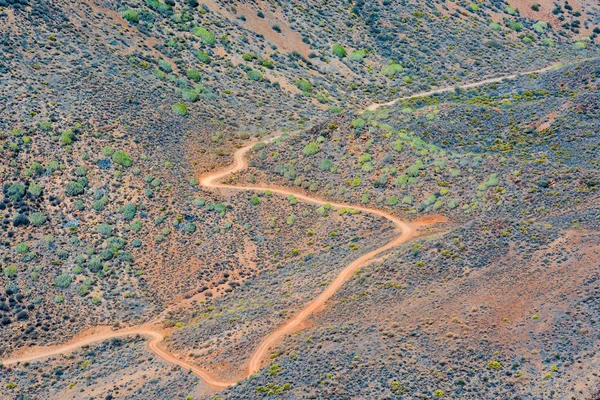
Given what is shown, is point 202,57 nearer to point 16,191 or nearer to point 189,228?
point 189,228

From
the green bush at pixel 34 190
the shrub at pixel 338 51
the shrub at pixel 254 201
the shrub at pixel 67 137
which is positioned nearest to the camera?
the green bush at pixel 34 190

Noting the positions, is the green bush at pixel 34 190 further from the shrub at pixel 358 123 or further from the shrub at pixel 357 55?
the shrub at pixel 357 55

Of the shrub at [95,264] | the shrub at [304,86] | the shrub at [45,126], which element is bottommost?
the shrub at [95,264]

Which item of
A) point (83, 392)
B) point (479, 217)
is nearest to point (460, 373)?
point (479, 217)

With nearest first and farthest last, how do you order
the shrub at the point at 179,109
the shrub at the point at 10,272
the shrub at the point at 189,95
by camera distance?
1. the shrub at the point at 10,272
2. the shrub at the point at 179,109
3. the shrub at the point at 189,95

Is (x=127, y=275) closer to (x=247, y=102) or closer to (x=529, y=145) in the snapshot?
(x=247, y=102)

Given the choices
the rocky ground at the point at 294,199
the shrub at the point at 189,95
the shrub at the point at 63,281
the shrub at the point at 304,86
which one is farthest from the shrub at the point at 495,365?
the shrub at the point at 304,86

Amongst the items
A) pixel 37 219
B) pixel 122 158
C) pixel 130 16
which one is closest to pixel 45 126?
pixel 122 158
